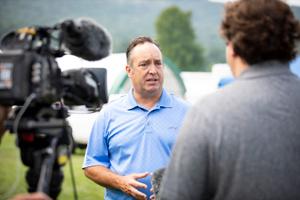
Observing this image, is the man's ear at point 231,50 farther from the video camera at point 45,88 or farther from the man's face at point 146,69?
the man's face at point 146,69

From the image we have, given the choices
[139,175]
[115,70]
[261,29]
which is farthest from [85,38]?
[115,70]

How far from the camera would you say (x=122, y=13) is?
233 ft

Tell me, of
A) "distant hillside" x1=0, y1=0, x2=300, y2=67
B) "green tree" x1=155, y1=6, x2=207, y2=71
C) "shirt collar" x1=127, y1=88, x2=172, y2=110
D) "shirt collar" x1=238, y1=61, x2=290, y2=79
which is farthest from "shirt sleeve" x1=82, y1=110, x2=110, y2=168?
"distant hillside" x1=0, y1=0, x2=300, y2=67

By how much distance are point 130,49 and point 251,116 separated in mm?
1629

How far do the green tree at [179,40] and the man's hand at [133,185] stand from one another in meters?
44.5

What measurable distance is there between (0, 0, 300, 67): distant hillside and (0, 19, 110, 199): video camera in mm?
56706

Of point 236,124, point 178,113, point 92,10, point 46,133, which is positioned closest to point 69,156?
point 46,133

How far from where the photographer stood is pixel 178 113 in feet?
10.2

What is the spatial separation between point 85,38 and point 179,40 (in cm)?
4810

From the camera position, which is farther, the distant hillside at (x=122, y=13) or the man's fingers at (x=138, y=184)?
the distant hillside at (x=122, y=13)

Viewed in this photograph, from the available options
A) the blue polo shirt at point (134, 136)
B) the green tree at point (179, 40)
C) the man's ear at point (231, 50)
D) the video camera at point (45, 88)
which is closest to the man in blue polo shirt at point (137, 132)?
the blue polo shirt at point (134, 136)

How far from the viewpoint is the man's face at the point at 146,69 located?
3.13 metres

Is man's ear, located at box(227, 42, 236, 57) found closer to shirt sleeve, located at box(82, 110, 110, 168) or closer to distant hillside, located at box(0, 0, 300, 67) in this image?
shirt sleeve, located at box(82, 110, 110, 168)

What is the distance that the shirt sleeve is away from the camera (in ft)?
10.1
